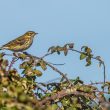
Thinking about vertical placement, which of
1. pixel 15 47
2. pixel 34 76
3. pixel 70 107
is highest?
pixel 15 47

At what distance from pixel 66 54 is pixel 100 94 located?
42.3 inches

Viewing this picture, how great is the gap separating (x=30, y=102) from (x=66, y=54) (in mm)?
4316

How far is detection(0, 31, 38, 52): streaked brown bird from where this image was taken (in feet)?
41.4

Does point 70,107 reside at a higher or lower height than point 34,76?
lower

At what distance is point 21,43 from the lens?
43.1 feet

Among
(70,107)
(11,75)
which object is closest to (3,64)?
(11,75)

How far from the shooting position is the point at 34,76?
6.79m

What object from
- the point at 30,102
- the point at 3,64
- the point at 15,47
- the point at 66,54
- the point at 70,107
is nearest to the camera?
the point at 30,102

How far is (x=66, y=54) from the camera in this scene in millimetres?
7320

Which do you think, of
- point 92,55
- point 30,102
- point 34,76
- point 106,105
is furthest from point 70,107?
point 30,102

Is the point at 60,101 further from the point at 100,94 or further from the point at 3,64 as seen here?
the point at 3,64

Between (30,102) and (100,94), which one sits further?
(100,94)

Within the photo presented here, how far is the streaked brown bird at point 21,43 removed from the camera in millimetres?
12628

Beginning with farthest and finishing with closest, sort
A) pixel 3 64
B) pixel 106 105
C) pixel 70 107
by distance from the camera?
1. pixel 70 107
2. pixel 3 64
3. pixel 106 105
